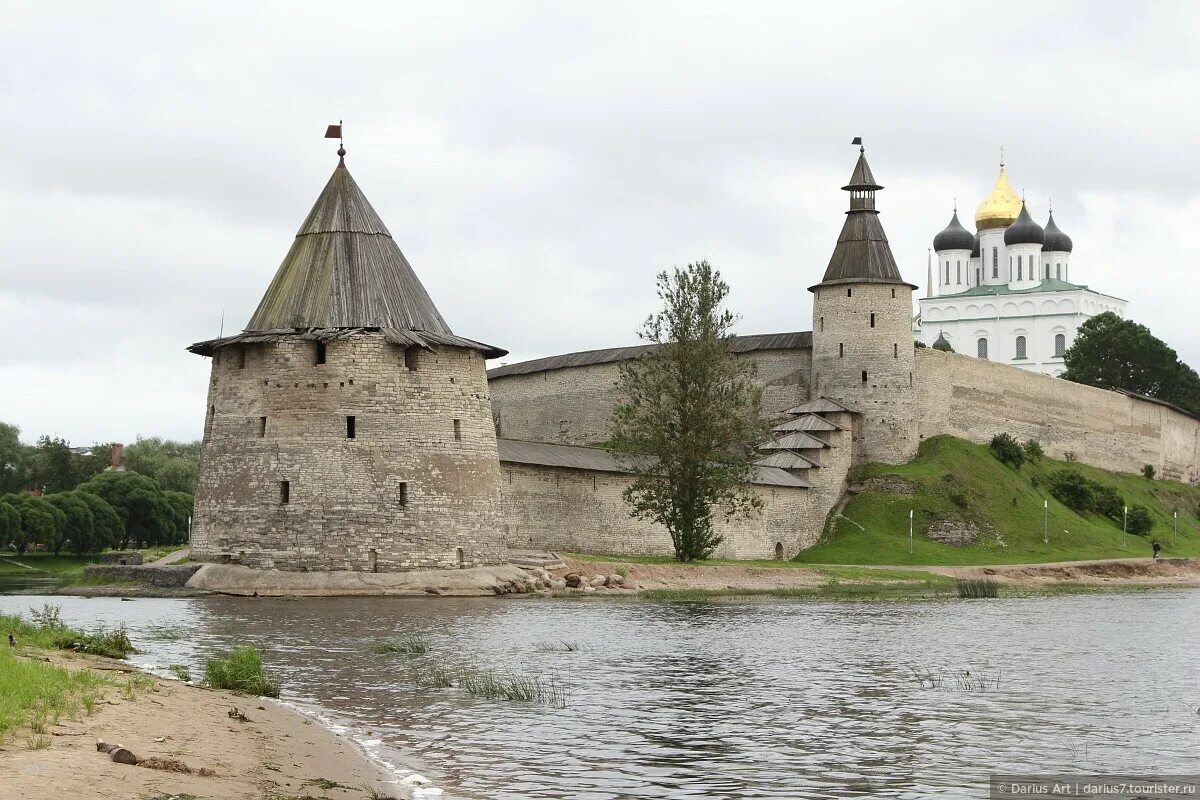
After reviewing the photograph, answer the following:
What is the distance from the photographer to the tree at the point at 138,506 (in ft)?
177

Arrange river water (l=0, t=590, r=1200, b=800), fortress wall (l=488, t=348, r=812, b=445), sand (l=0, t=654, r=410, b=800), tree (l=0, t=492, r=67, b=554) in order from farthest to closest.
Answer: fortress wall (l=488, t=348, r=812, b=445)
tree (l=0, t=492, r=67, b=554)
river water (l=0, t=590, r=1200, b=800)
sand (l=0, t=654, r=410, b=800)

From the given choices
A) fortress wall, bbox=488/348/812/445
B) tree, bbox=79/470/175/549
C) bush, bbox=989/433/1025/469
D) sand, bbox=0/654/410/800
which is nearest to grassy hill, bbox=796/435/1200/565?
bush, bbox=989/433/1025/469

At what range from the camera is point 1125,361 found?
265 ft

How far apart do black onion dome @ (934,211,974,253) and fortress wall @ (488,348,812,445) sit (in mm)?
43350

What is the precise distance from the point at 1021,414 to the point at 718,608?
34608mm

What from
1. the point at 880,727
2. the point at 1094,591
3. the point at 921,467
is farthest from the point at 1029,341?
the point at 880,727

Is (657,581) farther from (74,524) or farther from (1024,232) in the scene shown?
(1024,232)

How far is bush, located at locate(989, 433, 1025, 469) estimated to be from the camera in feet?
187

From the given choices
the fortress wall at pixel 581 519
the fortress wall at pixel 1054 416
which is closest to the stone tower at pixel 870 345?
the fortress wall at pixel 1054 416

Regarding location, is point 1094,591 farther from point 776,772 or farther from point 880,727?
point 776,772

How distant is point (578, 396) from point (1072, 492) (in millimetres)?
18633

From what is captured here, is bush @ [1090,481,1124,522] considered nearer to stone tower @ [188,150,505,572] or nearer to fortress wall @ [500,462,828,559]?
fortress wall @ [500,462,828,559]

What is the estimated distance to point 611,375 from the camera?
57.7 metres

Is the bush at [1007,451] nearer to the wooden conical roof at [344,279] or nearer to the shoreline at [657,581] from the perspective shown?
Result: the shoreline at [657,581]
